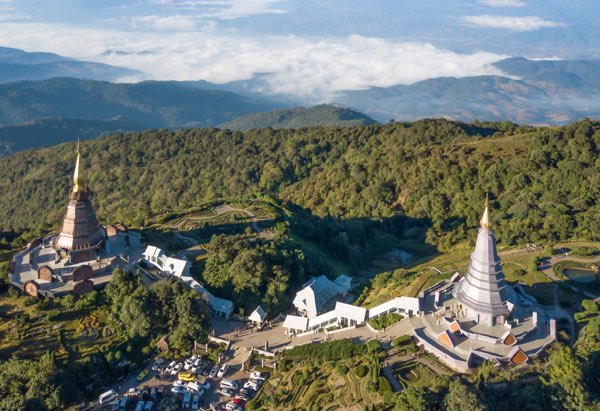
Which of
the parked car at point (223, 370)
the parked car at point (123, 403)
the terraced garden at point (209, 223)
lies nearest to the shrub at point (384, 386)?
the parked car at point (223, 370)

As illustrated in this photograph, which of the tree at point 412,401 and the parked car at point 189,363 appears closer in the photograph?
the tree at point 412,401

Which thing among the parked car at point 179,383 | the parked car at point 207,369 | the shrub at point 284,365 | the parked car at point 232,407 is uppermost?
the shrub at point 284,365

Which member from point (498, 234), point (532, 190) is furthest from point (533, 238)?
point (532, 190)

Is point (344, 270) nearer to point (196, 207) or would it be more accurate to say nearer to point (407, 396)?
point (196, 207)

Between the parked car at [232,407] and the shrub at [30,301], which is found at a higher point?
the shrub at [30,301]

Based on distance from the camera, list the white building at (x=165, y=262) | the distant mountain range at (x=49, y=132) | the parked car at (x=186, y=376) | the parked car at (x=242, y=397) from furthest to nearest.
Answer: the distant mountain range at (x=49, y=132), the white building at (x=165, y=262), the parked car at (x=186, y=376), the parked car at (x=242, y=397)

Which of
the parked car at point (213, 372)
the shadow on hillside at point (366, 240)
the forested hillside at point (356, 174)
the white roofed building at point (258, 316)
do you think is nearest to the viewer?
the parked car at point (213, 372)

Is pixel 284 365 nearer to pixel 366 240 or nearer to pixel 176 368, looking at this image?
pixel 176 368

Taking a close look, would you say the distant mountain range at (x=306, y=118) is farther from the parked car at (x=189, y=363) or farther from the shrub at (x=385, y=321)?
the parked car at (x=189, y=363)
